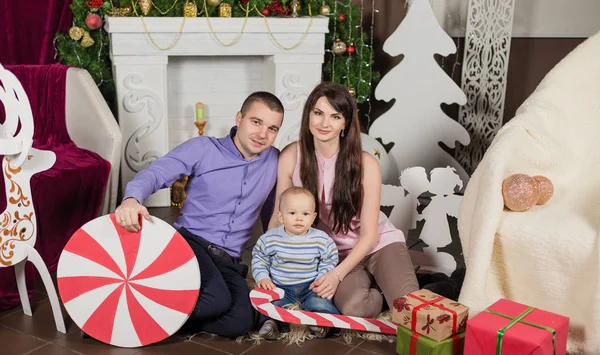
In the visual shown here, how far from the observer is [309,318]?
2.40 metres

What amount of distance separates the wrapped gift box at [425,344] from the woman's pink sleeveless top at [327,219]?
1.70ft

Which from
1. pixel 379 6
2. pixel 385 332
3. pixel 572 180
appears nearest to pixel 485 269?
pixel 385 332

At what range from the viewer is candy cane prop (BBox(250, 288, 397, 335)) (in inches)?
93.4

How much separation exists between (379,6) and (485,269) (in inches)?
108

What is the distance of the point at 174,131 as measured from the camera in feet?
15.2

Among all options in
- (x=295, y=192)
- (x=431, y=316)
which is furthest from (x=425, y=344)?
(x=295, y=192)

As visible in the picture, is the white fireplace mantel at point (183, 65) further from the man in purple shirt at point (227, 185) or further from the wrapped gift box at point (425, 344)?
the wrapped gift box at point (425, 344)

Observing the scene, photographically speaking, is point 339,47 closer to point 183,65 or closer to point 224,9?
point 224,9

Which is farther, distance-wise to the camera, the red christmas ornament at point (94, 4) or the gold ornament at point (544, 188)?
the red christmas ornament at point (94, 4)

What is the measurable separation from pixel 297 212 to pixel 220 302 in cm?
41

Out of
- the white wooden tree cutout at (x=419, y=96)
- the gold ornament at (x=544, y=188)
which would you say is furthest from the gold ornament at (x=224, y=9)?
the gold ornament at (x=544, y=188)

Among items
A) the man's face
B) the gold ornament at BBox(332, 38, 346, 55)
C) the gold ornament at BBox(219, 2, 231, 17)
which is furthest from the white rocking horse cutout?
the gold ornament at BBox(332, 38, 346, 55)

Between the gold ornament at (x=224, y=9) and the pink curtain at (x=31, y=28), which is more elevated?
the gold ornament at (x=224, y=9)

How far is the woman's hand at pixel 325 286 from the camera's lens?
98.1 inches
